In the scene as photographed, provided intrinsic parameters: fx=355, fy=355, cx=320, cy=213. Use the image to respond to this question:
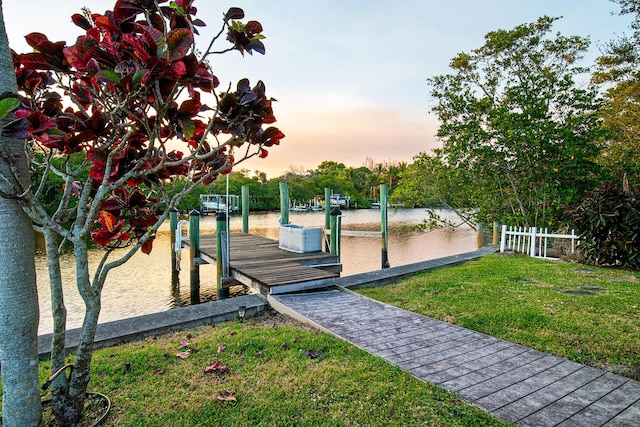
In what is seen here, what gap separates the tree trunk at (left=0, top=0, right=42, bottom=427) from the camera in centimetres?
170

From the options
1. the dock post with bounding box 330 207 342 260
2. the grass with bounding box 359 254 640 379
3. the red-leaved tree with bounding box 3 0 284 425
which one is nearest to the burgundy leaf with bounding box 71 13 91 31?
the red-leaved tree with bounding box 3 0 284 425

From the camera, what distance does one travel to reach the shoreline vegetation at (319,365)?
229 centimetres

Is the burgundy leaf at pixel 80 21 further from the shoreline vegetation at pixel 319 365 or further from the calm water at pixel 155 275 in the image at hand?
the calm water at pixel 155 275

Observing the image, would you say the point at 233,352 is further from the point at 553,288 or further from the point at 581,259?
the point at 581,259

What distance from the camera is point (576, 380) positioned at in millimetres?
2824

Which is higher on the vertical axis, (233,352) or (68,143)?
(68,143)

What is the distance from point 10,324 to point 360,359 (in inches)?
94.5

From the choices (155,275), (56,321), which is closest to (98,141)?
(56,321)

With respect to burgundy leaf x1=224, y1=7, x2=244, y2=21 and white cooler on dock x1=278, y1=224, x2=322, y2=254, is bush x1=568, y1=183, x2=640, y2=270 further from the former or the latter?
burgundy leaf x1=224, y1=7, x2=244, y2=21

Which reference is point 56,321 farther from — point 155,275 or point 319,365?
point 155,275

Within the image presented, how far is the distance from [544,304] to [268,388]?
404cm

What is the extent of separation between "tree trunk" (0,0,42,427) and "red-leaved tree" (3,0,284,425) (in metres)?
0.10

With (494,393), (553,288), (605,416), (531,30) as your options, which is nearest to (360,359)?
(494,393)

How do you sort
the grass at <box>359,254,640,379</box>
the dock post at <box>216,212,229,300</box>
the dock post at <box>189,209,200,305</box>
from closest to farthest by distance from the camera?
the grass at <box>359,254,640,379</box> < the dock post at <box>216,212,229,300</box> < the dock post at <box>189,209,200,305</box>
